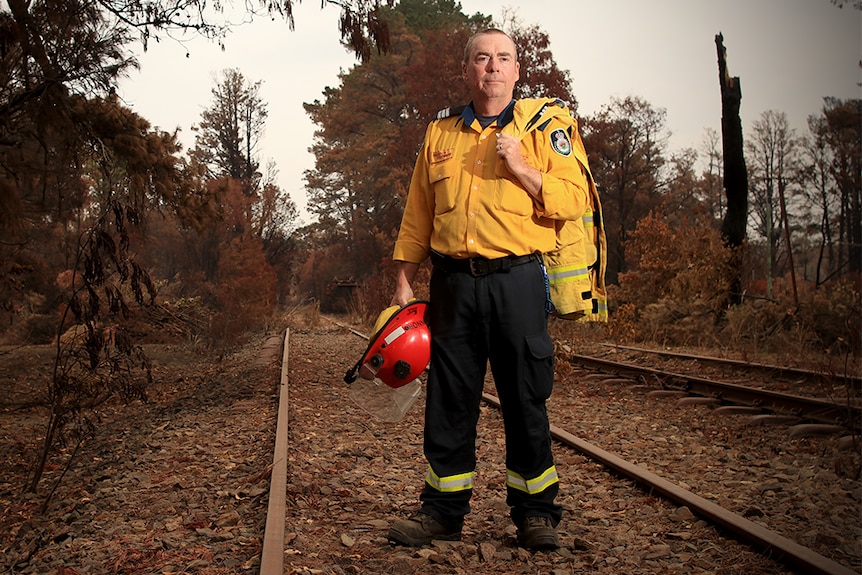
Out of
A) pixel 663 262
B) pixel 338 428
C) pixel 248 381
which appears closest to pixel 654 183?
pixel 663 262

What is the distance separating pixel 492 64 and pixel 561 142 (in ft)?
1.52

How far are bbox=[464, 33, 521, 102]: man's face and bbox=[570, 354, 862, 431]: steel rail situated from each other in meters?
3.57

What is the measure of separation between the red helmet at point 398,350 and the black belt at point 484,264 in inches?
11.8

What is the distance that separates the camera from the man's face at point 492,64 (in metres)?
3.38

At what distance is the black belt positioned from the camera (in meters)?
3.32

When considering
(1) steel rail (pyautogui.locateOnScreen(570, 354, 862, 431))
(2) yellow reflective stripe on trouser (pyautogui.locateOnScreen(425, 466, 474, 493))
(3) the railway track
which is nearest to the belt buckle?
(2) yellow reflective stripe on trouser (pyautogui.locateOnScreen(425, 466, 474, 493))

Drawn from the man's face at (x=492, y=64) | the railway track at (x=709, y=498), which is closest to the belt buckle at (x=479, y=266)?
the man's face at (x=492, y=64)

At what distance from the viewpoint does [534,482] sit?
3416 millimetres

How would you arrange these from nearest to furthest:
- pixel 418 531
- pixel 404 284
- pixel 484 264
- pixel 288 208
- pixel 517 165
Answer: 1. pixel 517 165
2. pixel 484 264
3. pixel 418 531
4. pixel 404 284
5. pixel 288 208

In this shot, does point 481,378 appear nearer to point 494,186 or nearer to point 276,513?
point 494,186

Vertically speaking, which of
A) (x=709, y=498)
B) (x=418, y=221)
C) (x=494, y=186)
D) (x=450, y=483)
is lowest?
(x=709, y=498)

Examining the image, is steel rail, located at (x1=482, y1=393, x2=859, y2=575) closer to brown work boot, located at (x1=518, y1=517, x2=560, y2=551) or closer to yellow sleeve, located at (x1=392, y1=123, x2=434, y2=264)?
brown work boot, located at (x1=518, y1=517, x2=560, y2=551)

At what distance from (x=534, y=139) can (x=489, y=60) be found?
0.40m

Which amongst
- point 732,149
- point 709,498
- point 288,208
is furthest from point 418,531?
point 288,208
